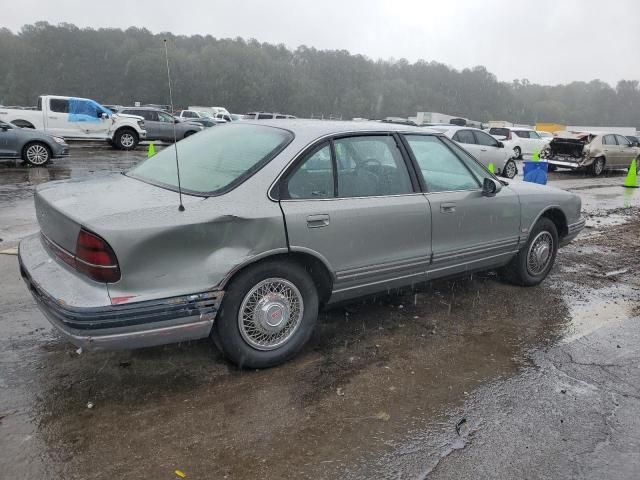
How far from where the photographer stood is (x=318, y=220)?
130 inches

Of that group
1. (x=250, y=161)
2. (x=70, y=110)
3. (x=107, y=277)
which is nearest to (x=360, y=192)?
(x=250, y=161)

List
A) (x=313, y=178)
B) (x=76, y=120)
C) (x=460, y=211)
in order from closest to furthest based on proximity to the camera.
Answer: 1. (x=313, y=178)
2. (x=460, y=211)
3. (x=76, y=120)

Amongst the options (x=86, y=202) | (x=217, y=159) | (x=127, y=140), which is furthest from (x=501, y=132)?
(x=86, y=202)

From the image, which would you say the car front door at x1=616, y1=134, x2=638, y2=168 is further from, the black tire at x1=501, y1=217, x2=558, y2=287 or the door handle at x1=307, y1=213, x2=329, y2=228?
the door handle at x1=307, y1=213, x2=329, y2=228

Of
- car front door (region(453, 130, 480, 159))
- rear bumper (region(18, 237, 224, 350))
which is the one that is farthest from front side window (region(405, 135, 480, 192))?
car front door (region(453, 130, 480, 159))

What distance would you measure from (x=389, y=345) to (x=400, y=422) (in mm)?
973

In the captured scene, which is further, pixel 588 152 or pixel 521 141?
pixel 521 141

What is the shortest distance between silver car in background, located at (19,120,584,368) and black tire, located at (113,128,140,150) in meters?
16.6

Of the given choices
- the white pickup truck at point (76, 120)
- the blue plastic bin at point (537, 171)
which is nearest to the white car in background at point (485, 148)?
the blue plastic bin at point (537, 171)

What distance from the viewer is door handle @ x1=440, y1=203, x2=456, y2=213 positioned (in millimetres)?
4012

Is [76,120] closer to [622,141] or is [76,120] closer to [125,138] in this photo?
[125,138]

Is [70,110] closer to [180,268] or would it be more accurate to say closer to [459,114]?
[180,268]

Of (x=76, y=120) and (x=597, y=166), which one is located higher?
(x=76, y=120)

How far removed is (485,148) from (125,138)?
13.0 meters
